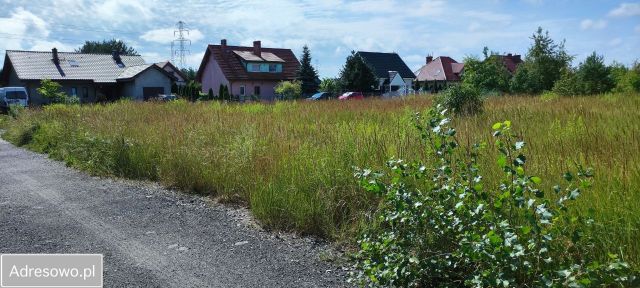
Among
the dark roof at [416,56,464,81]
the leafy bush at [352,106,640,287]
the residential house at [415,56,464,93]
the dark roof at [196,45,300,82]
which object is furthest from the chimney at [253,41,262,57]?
the leafy bush at [352,106,640,287]

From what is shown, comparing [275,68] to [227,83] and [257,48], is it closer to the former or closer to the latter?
[257,48]

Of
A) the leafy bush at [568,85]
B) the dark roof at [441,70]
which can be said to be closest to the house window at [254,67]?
the dark roof at [441,70]

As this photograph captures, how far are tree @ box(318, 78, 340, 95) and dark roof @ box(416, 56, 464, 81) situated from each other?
17.7m

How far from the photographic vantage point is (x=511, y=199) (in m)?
2.90

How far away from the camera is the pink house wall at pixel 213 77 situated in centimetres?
5319

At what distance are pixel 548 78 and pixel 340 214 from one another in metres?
34.5

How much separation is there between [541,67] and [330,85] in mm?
22734

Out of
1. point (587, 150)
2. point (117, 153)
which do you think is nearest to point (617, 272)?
point (587, 150)

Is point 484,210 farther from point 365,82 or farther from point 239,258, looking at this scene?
point 365,82

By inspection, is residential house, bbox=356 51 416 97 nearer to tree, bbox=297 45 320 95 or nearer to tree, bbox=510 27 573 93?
tree, bbox=297 45 320 95

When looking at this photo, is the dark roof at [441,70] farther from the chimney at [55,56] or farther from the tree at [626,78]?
the chimney at [55,56]

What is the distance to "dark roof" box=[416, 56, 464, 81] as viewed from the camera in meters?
63.7

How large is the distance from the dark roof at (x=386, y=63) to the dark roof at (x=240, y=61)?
11.8m

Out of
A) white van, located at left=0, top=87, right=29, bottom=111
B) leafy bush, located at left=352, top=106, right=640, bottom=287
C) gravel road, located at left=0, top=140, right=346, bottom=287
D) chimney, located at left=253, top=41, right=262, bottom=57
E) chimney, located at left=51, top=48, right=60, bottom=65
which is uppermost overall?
chimney, located at left=253, top=41, right=262, bottom=57
